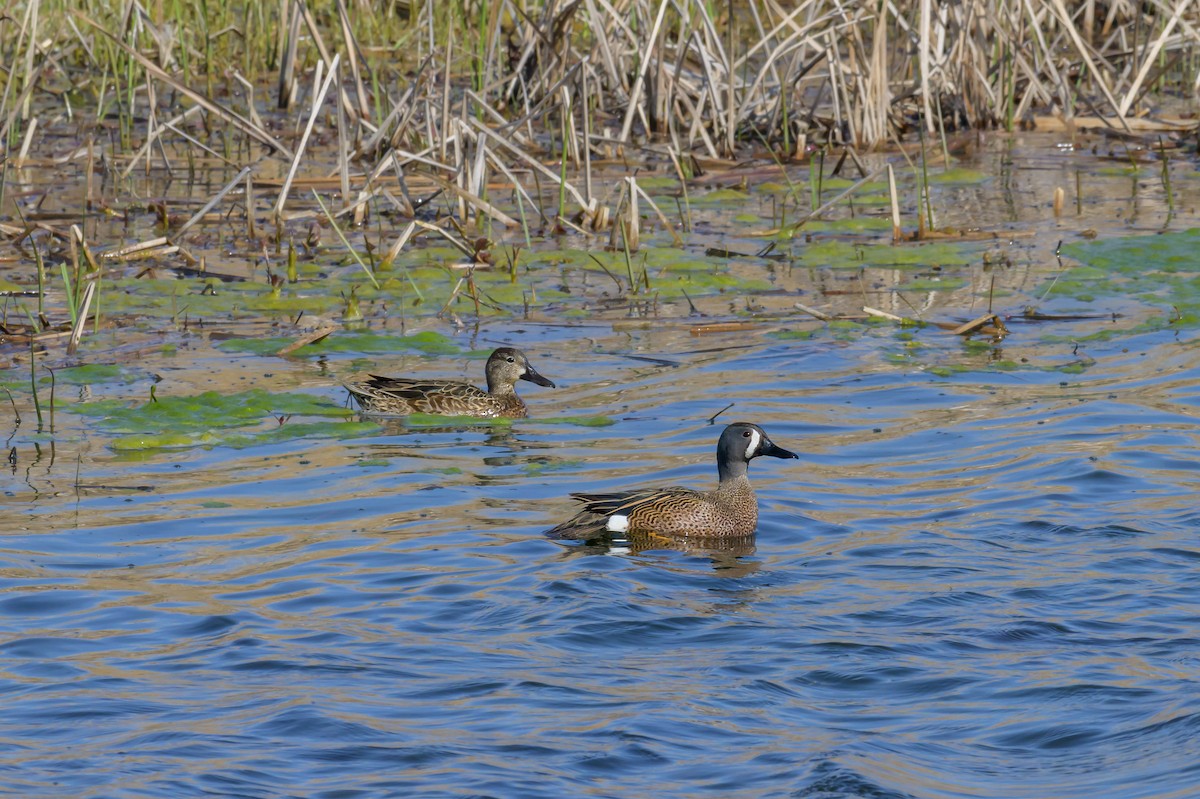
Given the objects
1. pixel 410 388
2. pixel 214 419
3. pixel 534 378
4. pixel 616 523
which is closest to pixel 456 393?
pixel 410 388

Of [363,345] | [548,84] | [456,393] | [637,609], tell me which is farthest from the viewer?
[548,84]

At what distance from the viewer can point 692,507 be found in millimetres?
8141

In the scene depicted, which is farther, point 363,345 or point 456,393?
point 363,345

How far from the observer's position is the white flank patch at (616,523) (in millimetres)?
Answer: 7781

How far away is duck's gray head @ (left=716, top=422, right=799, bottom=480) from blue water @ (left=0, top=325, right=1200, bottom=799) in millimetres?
327

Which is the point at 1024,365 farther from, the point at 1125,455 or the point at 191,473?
the point at 191,473

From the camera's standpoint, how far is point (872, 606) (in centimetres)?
693

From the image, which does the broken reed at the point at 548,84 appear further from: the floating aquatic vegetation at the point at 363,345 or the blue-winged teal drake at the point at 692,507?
the blue-winged teal drake at the point at 692,507

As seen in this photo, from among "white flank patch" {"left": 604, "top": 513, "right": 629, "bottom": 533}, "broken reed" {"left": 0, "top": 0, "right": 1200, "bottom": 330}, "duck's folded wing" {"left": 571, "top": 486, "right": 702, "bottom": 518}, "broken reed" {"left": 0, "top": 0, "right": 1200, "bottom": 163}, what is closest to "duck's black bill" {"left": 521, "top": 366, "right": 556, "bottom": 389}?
"duck's folded wing" {"left": 571, "top": 486, "right": 702, "bottom": 518}

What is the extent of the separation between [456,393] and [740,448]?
2.07 metres

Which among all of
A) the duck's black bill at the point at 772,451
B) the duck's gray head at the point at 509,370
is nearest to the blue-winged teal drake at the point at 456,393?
the duck's gray head at the point at 509,370

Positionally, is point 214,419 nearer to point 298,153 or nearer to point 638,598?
point 638,598

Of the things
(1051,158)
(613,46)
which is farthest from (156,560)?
(1051,158)

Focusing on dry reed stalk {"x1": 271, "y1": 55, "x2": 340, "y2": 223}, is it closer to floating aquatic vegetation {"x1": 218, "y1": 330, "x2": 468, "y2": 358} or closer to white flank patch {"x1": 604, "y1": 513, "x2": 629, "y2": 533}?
floating aquatic vegetation {"x1": 218, "y1": 330, "x2": 468, "y2": 358}
